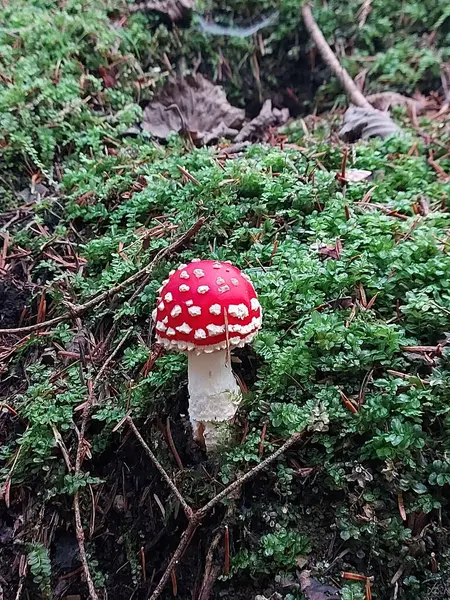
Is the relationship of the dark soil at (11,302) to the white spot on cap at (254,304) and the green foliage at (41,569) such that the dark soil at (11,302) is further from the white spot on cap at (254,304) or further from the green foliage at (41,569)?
the white spot on cap at (254,304)

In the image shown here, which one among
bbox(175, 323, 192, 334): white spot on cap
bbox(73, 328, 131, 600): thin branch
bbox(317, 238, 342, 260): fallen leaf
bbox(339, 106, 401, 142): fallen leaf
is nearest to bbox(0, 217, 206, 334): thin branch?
bbox(73, 328, 131, 600): thin branch

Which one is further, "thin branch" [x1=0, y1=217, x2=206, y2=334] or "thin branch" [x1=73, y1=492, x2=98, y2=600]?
"thin branch" [x1=0, y1=217, x2=206, y2=334]

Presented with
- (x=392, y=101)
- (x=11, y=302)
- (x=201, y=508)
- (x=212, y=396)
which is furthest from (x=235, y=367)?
(x=392, y=101)

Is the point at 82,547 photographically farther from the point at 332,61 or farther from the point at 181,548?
the point at 332,61

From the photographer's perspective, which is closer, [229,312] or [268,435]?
[229,312]

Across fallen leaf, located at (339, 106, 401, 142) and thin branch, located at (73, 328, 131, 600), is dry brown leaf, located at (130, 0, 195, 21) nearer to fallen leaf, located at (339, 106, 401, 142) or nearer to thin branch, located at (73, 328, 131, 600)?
fallen leaf, located at (339, 106, 401, 142)

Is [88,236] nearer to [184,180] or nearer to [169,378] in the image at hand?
[184,180]

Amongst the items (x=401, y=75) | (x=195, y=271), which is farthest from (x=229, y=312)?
(x=401, y=75)
